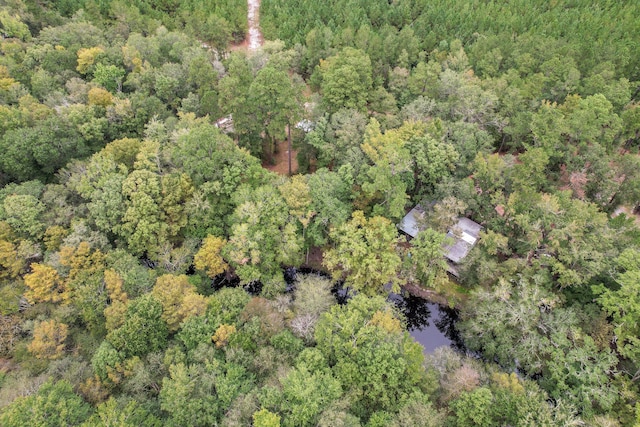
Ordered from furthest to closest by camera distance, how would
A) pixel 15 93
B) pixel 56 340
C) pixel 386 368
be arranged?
pixel 15 93, pixel 56 340, pixel 386 368

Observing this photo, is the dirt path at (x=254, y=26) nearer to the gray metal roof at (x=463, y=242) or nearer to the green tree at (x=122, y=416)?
the gray metal roof at (x=463, y=242)

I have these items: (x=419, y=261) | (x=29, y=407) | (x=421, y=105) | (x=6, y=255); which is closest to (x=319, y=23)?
(x=421, y=105)

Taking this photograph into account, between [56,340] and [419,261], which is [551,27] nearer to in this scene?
[419,261]

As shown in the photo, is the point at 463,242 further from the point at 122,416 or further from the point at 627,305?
the point at 122,416

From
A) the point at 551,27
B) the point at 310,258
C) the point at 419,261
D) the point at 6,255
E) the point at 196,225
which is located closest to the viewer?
the point at 6,255

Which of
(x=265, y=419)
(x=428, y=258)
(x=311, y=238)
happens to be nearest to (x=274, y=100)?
(x=311, y=238)

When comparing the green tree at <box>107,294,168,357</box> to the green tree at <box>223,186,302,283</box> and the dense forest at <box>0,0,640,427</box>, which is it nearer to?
the dense forest at <box>0,0,640,427</box>

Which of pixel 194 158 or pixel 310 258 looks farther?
pixel 310 258
